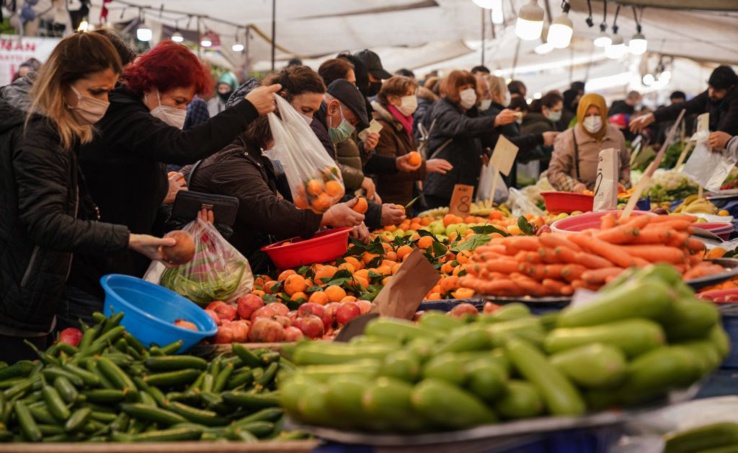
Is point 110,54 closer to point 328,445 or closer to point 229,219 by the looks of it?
point 229,219

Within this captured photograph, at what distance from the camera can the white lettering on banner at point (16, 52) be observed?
37.6 ft

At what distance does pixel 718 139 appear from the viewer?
722 cm

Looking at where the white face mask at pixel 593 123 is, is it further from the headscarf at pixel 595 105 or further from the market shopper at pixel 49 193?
the market shopper at pixel 49 193

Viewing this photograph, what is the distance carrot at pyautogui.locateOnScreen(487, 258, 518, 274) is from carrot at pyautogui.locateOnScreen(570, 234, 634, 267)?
28cm

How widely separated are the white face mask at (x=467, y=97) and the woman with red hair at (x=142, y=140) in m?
4.71

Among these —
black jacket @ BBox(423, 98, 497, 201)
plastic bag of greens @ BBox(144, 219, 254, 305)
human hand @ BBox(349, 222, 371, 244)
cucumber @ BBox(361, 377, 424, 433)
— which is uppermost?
cucumber @ BBox(361, 377, 424, 433)

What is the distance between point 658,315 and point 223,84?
11812 millimetres

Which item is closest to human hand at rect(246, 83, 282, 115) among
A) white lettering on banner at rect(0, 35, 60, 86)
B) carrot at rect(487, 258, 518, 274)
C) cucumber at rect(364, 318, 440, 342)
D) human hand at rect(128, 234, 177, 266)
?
human hand at rect(128, 234, 177, 266)

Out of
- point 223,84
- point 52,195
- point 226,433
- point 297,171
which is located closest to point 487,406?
point 226,433

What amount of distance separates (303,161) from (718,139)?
4406 millimetres

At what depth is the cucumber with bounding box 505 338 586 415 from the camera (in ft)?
5.83

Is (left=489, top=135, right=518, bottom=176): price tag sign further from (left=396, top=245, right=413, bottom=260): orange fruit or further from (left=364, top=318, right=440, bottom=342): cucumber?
(left=364, top=318, right=440, bottom=342): cucumber

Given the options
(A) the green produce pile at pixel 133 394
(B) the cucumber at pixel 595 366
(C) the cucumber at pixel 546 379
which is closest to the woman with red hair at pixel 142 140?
(A) the green produce pile at pixel 133 394

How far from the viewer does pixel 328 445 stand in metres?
2.12
